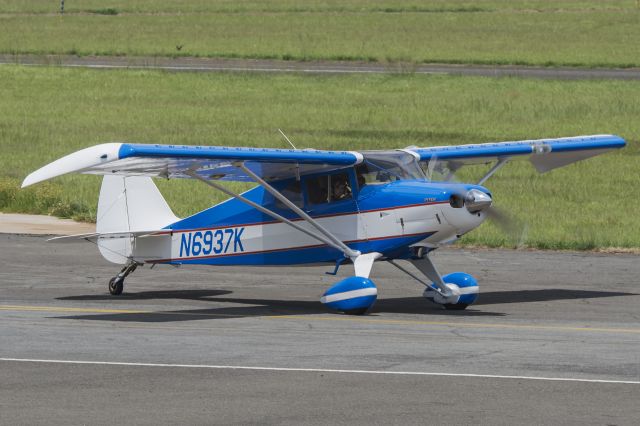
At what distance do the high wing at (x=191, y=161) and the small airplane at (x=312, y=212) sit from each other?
19 millimetres

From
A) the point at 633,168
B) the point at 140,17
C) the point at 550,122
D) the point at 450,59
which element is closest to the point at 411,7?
the point at 140,17

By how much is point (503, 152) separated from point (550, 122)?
69.4 ft

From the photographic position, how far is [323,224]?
55.0ft

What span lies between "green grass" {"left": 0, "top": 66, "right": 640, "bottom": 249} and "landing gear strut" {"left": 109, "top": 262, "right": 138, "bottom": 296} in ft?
24.9

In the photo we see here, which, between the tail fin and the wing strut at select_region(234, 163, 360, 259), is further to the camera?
the tail fin

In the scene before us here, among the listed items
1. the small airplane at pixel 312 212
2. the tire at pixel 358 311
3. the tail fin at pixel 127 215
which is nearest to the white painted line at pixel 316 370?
the small airplane at pixel 312 212

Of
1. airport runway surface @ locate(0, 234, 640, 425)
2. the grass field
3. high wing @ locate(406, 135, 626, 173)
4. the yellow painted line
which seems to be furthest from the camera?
the grass field

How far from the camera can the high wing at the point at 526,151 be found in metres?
17.8

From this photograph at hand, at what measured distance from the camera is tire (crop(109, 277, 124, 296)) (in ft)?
59.3

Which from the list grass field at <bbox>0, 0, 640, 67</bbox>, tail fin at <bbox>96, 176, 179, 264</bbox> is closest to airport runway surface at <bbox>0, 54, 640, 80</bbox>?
grass field at <bbox>0, 0, 640, 67</bbox>

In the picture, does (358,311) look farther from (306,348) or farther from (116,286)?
(116,286)

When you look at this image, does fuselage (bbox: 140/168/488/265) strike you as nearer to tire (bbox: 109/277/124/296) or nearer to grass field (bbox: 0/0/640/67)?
tire (bbox: 109/277/124/296)

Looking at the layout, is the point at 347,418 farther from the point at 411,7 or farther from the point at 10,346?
the point at 411,7

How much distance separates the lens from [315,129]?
38750mm
